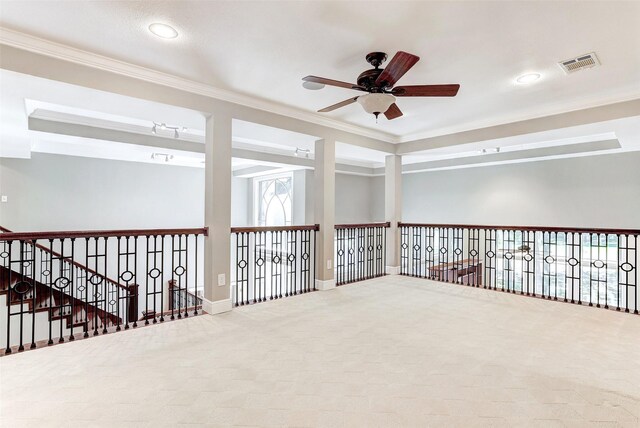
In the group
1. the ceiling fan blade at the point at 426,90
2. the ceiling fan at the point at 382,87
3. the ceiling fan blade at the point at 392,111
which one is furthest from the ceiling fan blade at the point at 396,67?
the ceiling fan blade at the point at 392,111

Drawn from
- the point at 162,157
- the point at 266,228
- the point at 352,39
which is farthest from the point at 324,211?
the point at 162,157

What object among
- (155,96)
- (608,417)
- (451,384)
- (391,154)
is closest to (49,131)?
(155,96)

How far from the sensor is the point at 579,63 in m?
2.93

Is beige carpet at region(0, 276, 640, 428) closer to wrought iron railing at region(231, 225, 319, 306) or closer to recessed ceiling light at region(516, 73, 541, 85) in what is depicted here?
wrought iron railing at region(231, 225, 319, 306)

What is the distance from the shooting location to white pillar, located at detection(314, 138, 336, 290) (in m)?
4.81

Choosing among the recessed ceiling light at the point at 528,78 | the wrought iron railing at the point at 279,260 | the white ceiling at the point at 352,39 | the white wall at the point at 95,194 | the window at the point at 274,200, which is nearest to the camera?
the white ceiling at the point at 352,39

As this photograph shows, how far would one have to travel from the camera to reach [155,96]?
3242 millimetres

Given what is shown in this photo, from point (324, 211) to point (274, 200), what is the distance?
4315mm

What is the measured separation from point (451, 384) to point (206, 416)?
1548 mm

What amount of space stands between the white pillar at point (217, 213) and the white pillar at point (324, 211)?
150 cm

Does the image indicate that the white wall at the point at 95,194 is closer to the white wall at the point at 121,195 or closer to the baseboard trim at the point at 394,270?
the white wall at the point at 121,195

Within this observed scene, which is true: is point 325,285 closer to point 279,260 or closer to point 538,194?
point 279,260

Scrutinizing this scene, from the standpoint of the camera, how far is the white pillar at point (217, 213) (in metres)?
3.66

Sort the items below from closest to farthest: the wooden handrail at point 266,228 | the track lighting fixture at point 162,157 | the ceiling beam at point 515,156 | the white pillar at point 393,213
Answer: the wooden handrail at point 266,228 → the ceiling beam at point 515,156 → the white pillar at point 393,213 → the track lighting fixture at point 162,157
